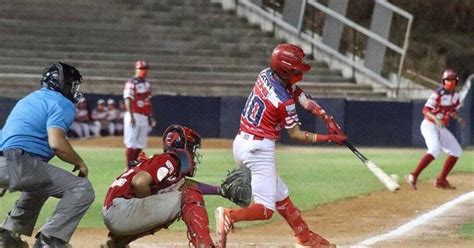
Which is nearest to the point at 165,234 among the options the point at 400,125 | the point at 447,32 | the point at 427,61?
the point at 400,125

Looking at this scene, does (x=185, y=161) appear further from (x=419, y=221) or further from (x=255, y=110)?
(x=419, y=221)

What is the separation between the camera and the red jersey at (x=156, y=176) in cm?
890

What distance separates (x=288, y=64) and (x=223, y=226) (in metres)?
1.51

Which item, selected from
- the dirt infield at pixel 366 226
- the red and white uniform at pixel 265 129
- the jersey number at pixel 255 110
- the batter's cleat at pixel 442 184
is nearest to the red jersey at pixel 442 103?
the batter's cleat at pixel 442 184

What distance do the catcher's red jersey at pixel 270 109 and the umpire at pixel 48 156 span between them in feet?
5.29

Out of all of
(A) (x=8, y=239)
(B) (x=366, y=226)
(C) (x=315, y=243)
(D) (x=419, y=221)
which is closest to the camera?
(A) (x=8, y=239)

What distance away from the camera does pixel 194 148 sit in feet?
30.2

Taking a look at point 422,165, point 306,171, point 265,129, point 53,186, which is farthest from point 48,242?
point 306,171

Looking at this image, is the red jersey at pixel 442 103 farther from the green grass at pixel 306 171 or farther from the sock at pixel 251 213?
the sock at pixel 251 213

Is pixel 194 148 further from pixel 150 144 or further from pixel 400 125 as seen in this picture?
pixel 400 125

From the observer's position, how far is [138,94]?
21.5 m

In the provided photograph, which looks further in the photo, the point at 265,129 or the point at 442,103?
the point at 442,103

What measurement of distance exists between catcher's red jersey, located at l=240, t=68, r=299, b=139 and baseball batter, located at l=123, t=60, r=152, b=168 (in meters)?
10.9

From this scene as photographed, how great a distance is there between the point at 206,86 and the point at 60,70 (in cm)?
2589
